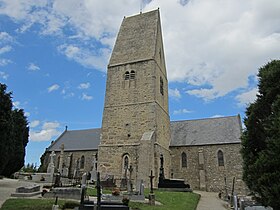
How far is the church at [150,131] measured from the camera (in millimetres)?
24141

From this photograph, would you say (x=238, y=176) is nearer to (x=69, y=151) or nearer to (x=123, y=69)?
(x=123, y=69)

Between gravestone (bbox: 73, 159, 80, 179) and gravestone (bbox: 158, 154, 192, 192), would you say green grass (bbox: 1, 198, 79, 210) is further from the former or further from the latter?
gravestone (bbox: 73, 159, 80, 179)

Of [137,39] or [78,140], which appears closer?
[137,39]

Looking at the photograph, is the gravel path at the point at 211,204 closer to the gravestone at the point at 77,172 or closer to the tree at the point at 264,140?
the tree at the point at 264,140

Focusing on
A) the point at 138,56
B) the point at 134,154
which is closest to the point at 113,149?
the point at 134,154

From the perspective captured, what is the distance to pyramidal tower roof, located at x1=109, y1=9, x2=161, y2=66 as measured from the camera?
1084 inches

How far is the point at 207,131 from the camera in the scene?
3131 cm

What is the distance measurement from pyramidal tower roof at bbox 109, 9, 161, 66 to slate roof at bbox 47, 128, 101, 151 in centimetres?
1342

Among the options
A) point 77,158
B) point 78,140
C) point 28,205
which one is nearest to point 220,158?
point 77,158

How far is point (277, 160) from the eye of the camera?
8438 millimetres

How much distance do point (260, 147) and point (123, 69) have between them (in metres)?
19.4

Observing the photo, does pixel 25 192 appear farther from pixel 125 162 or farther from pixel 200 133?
pixel 200 133

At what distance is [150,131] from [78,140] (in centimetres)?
1837

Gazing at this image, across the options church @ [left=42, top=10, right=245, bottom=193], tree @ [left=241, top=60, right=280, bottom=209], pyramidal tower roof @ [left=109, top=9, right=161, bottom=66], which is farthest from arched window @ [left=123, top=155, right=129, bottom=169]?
tree @ [left=241, top=60, right=280, bottom=209]
